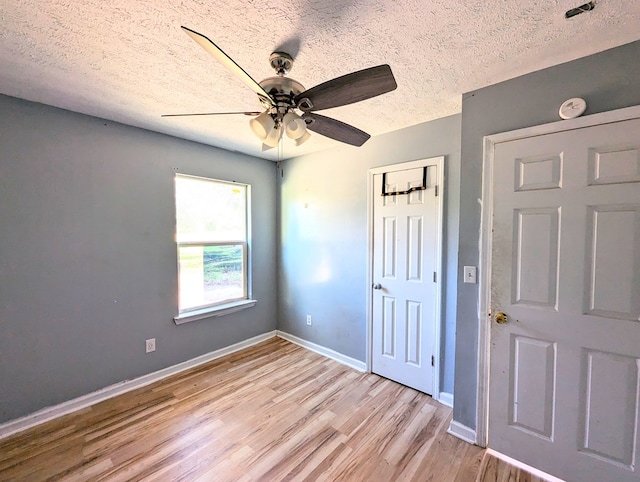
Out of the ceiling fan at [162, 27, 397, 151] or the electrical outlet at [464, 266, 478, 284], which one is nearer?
the ceiling fan at [162, 27, 397, 151]

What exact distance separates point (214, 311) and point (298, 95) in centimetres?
248

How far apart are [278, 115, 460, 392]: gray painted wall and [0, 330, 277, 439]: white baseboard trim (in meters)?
1.02

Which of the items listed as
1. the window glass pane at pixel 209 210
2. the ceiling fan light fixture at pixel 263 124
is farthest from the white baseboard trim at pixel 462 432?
the window glass pane at pixel 209 210

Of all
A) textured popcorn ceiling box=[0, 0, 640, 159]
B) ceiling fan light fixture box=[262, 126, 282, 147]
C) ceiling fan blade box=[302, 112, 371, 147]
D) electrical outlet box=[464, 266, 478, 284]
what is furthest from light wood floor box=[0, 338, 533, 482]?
textured popcorn ceiling box=[0, 0, 640, 159]

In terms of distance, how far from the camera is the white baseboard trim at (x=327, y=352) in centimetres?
285

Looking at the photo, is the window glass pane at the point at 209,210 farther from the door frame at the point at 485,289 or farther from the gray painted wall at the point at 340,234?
the door frame at the point at 485,289

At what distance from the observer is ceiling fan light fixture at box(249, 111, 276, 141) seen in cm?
135

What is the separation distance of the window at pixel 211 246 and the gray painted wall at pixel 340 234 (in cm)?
58

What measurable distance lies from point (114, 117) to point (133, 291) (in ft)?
4.93

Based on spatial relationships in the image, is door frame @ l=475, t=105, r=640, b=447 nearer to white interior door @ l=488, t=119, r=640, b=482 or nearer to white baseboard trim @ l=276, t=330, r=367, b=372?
white interior door @ l=488, t=119, r=640, b=482

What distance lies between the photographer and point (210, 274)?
10.0 ft

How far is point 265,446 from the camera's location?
1803 millimetres

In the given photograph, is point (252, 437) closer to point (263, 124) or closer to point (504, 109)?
point (263, 124)

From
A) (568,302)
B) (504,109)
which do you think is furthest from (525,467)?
(504,109)
